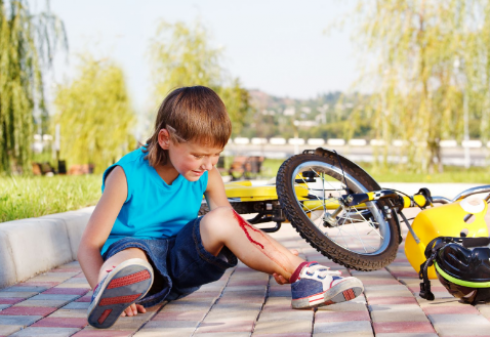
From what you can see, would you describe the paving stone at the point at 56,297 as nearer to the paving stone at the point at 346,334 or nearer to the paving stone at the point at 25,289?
the paving stone at the point at 25,289

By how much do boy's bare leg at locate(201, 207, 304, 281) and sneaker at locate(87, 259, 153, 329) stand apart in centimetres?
38

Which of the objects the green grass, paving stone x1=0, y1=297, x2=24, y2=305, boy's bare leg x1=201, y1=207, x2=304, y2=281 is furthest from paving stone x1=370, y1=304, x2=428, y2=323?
the green grass

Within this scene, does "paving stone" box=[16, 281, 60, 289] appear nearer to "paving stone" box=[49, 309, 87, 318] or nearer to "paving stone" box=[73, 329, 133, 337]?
"paving stone" box=[49, 309, 87, 318]

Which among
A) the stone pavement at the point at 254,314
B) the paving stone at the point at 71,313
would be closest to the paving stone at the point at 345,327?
the stone pavement at the point at 254,314

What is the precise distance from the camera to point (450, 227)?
289 cm

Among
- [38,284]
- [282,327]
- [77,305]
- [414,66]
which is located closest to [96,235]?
[77,305]

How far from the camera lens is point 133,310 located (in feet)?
7.87

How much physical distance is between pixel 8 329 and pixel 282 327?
1077 millimetres

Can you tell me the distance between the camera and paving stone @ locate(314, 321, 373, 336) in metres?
2.13

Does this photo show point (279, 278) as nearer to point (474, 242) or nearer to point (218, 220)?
point (218, 220)

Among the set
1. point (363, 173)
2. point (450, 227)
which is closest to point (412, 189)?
point (363, 173)

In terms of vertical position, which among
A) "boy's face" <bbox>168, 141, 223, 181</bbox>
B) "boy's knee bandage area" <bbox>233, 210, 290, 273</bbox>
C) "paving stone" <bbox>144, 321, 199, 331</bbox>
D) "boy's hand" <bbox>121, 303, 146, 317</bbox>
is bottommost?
"paving stone" <bbox>144, 321, 199, 331</bbox>

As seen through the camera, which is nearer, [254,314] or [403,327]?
[403,327]

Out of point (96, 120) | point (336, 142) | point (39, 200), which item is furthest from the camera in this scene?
point (336, 142)
